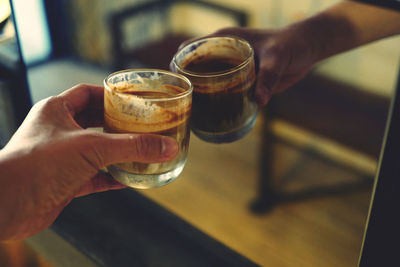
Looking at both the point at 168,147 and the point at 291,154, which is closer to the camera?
the point at 168,147

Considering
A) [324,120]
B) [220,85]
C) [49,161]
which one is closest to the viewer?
[49,161]

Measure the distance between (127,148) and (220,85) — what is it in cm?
19

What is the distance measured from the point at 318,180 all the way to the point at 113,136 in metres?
Answer: 1.96

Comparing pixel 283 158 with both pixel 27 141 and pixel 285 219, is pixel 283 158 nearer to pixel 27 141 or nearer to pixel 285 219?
pixel 285 219

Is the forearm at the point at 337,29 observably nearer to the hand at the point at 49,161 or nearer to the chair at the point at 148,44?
the hand at the point at 49,161

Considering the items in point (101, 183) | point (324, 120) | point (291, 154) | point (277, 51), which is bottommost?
point (291, 154)

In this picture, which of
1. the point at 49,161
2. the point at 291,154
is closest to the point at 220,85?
the point at 49,161

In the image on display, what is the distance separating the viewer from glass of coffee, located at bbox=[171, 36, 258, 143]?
2.26ft

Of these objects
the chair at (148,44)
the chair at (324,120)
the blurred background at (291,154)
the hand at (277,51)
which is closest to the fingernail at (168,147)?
the hand at (277,51)

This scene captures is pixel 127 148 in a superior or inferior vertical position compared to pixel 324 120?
superior

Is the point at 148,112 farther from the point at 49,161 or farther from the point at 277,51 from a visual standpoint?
the point at 277,51

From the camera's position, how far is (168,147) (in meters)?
0.58

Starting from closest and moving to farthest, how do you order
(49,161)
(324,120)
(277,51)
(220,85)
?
(49,161)
(220,85)
(277,51)
(324,120)

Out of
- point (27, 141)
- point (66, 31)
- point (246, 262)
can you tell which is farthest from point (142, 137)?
point (66, 31)
